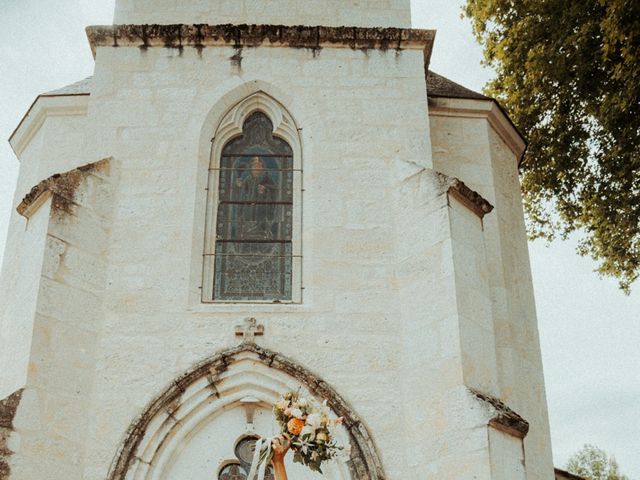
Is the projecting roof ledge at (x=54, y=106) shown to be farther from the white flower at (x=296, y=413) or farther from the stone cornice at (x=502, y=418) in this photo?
the stone cornice at (x=502, y=418)

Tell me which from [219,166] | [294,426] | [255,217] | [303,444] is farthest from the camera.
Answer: [219,166]

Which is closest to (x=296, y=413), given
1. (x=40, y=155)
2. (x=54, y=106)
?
(x=40, y=155)

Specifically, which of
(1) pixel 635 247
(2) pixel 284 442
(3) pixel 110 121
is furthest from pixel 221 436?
(1) pixel 635 247

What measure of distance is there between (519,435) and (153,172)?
4550mm

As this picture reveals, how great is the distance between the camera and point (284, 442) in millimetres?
6750

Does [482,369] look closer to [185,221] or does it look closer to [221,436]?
[221,436]

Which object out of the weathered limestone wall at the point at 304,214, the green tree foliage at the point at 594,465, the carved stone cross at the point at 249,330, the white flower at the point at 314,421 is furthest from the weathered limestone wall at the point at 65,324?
the green tree foliage at the point at 594,465

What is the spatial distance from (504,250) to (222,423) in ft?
14.1

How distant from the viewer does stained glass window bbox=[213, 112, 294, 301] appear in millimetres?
9312

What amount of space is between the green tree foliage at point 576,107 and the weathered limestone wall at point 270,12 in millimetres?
3239

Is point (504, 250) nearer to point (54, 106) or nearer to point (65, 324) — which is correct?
point (65, 324)

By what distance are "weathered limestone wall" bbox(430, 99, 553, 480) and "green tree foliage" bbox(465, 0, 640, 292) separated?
206 centimetres

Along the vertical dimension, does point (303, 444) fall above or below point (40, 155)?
below

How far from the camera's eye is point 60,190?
891 cm
